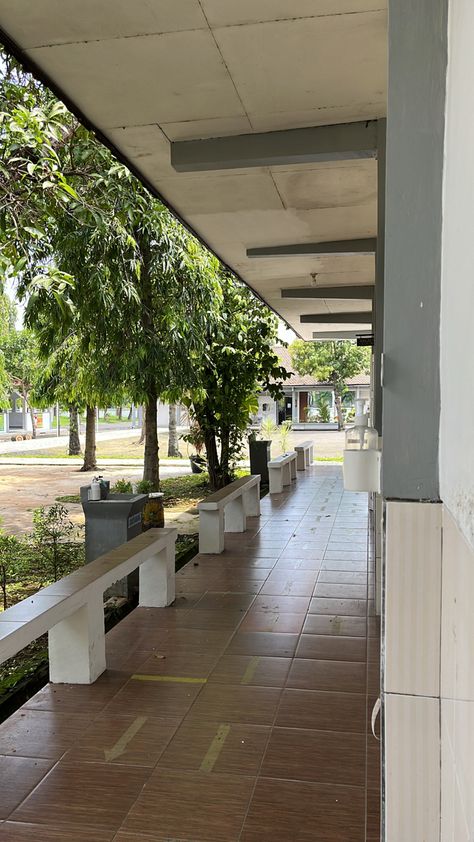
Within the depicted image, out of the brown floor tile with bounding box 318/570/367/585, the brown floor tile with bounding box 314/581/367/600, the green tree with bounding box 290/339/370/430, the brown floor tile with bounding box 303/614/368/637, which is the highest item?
the green tree with bounding box 290/339/370/430

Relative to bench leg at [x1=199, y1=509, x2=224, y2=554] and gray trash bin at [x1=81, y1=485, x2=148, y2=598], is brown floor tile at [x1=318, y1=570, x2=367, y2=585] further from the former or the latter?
gray trash bin at [x1=81, y1=485, x2=148, y2=598]

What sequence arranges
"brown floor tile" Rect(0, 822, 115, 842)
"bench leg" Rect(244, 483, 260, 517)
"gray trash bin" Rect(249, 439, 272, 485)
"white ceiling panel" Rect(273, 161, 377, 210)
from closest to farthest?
"brown floor tile" Rect(0, 822, 115, 842), "white ceiling panel" Rect(273, 161, 377, 210), "bench leg" Rect(244, 483, 260, 517), "gray trash bin" Rect(249, 439, 272, 485)

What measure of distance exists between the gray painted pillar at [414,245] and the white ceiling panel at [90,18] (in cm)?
134

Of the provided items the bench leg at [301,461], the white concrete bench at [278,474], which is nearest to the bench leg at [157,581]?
the white concrete bench at [278,474]

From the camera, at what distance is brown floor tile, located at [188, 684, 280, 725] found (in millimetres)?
3812

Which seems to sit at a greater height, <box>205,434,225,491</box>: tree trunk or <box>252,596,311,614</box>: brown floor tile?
<box>205,434,225,491</box>: tree trunk

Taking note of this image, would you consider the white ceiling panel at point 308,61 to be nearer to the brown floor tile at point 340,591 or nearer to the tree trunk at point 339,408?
the brown floor tile at point 340,591

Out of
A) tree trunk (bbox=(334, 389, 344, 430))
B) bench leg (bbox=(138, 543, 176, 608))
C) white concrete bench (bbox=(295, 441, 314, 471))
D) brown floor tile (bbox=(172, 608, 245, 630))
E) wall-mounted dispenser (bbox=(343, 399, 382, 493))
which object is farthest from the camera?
tree trunk (bbox=(334, 389, 344, 430))

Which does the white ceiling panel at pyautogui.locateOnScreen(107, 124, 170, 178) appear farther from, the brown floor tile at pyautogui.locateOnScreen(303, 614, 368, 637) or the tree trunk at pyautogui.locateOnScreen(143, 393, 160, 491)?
the tree trunk at pyautogui.locateOnScreen(143, 393, 160, 491)

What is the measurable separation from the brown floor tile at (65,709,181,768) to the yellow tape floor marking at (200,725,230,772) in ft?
0.75

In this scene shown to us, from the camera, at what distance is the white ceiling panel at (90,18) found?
2811 millimetres

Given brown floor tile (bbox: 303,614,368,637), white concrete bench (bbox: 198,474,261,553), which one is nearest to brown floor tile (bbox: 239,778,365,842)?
brown floor tile (bbox: 303,614,368,637)

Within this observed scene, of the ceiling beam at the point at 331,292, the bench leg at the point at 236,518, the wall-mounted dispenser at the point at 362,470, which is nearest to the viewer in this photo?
the wall-mounted dispenser at the point at 362,470

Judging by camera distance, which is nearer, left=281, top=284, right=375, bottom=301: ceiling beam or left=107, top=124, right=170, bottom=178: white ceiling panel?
left=107, top=124, right=170, bottom=178: white ceiling panel
